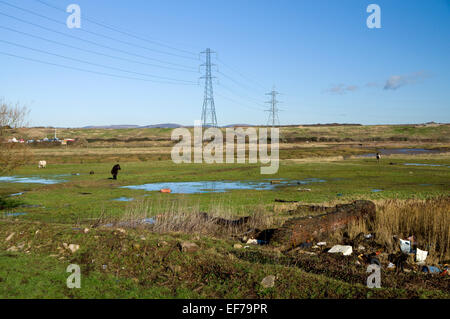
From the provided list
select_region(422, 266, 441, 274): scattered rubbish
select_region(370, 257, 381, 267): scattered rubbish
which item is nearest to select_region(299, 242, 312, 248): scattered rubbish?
select_region(370, 257, 381, 267): scattered rubbish

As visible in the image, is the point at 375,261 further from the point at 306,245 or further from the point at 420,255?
the point at 306,245

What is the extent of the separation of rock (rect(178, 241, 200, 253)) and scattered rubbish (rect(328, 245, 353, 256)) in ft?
13.6

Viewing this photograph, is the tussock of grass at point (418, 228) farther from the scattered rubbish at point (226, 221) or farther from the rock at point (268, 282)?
the rock at point (268, 282)

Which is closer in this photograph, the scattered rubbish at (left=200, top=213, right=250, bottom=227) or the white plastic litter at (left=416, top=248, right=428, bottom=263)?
the white plastic litter at (left=416, top=248, right=428, bottom=263)

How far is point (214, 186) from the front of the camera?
3428cm

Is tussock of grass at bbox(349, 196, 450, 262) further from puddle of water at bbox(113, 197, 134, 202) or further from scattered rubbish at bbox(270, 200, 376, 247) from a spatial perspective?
puddle of water at bbox(113, 197, 134, 202)

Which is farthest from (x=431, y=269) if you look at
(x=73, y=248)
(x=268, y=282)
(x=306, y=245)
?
(x=73, y=248)

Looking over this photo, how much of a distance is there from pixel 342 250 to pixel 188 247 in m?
4.71

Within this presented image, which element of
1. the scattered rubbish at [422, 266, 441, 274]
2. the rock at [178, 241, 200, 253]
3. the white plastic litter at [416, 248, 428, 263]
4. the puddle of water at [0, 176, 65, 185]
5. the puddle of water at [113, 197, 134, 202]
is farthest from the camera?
the puddle of water at [0, 176, 65, 185]

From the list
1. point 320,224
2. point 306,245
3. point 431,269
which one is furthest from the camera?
point 320,224

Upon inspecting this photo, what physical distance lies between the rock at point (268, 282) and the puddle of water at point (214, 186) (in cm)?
2196

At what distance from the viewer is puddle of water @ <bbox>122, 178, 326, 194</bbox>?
3161 cm

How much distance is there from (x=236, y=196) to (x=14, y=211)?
13.8 m

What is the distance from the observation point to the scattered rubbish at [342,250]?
11594 millimetres
